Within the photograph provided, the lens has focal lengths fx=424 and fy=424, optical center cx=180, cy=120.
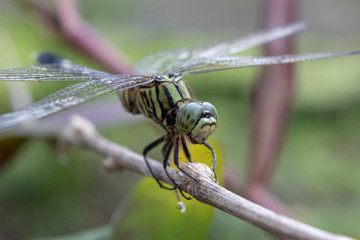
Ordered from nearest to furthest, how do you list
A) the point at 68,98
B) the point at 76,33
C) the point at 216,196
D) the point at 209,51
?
1. the point at 216,196
2. the point at 68,98
3. the point at 209,51
4. the point at 76,33

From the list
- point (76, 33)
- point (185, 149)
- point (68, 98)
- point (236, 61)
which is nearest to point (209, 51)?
point (236, 61)

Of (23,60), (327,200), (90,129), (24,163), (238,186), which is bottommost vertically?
(327,200)

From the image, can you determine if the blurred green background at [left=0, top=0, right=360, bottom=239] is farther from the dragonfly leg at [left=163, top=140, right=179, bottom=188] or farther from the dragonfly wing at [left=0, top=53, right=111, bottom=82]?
the dragonfly wing at [left=0, top=53, right=111, bottom=82]

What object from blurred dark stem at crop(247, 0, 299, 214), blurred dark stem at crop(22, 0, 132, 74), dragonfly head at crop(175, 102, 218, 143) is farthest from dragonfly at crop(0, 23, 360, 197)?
blurred dark stem at crop(22, 0, 132, 74)

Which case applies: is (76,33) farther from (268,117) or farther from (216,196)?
(216,196)

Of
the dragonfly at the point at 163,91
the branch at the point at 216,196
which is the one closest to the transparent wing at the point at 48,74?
the dragonfly at the point at 163,91

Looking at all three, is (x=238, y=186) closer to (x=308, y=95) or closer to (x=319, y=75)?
(x=308, y=95)

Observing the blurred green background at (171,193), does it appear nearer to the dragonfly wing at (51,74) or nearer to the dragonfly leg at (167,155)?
the dragonfly leg at (167,155)

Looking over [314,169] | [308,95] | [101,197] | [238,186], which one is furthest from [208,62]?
[308,95]
